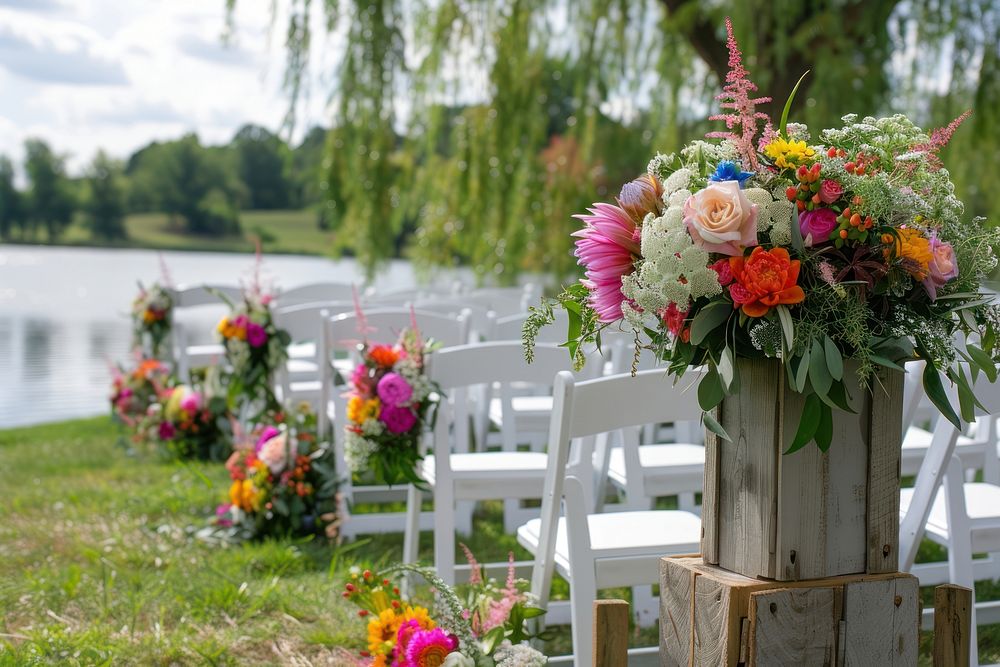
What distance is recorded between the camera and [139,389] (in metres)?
7.35

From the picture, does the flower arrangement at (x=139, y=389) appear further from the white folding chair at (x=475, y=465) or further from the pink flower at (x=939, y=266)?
the pink flower at (x=939, y=266)

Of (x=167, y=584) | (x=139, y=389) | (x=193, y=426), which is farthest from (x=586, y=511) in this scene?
(x=139, y=389)

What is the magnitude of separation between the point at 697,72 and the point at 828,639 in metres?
7.66

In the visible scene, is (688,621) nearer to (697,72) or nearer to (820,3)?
(820,3)

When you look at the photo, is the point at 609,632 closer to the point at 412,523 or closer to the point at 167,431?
the point at 412,523

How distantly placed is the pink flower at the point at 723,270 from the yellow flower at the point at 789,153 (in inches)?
8.9

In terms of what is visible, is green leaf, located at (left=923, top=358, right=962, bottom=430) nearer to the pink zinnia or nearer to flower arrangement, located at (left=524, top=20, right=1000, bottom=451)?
flower arrangement, located at (left=524, top=20, right=1000, bottom=451)

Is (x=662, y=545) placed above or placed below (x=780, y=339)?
below

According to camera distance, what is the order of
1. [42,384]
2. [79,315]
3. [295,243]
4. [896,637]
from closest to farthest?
1. [896,637]
2. [42,384]
3. [79,315]
4. [295,243]

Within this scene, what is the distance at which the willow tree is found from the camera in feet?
24.3

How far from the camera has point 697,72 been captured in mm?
9008

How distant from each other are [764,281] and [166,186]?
117 ft

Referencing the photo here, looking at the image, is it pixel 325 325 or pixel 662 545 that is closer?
pixel 662 545

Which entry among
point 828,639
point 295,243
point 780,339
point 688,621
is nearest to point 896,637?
point 828,639
